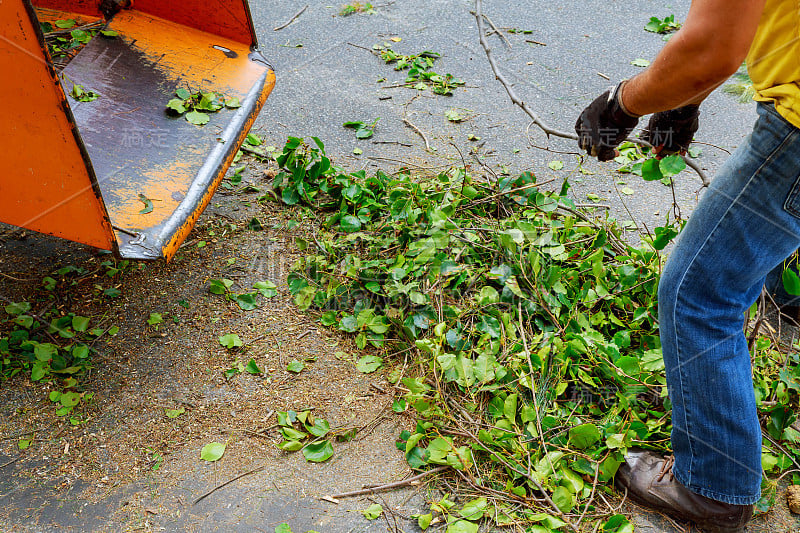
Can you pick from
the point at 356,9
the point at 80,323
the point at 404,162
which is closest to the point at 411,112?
the point at 404,162

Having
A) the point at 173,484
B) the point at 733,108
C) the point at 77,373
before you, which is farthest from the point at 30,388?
the point at 733,108

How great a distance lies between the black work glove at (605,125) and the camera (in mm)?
1584

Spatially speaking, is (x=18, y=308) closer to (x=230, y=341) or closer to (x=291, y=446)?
(x=230, y=341)

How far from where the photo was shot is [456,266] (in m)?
2.35

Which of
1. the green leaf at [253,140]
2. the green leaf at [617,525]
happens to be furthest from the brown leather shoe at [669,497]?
the green leaf at [253,140]

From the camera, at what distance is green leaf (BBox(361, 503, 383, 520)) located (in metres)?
1.77

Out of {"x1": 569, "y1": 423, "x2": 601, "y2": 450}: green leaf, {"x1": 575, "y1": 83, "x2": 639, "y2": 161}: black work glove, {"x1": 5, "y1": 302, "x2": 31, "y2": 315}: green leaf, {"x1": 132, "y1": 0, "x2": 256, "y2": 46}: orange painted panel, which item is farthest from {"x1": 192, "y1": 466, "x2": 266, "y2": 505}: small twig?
{"x1": 132, "y1": 0, "x2": 256, "y2": 46}: orange painted panel

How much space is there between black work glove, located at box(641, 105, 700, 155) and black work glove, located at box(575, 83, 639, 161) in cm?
20

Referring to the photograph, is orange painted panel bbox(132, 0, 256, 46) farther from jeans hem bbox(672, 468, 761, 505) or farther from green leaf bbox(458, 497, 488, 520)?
jeans hem bbox(672, 468, 761, 505)

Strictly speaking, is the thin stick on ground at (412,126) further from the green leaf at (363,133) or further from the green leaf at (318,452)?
the green leaf at (318,452)

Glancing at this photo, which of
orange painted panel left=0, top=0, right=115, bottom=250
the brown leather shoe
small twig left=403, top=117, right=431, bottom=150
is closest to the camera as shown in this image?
orange painted panel left=0, top=0, right=115, bottom=250

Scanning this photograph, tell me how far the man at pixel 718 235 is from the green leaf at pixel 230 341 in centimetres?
138

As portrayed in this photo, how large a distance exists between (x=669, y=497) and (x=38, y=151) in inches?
80.3

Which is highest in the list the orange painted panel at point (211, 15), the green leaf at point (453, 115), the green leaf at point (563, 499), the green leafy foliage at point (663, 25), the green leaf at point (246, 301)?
the orange painted panel at point (211, 15)
